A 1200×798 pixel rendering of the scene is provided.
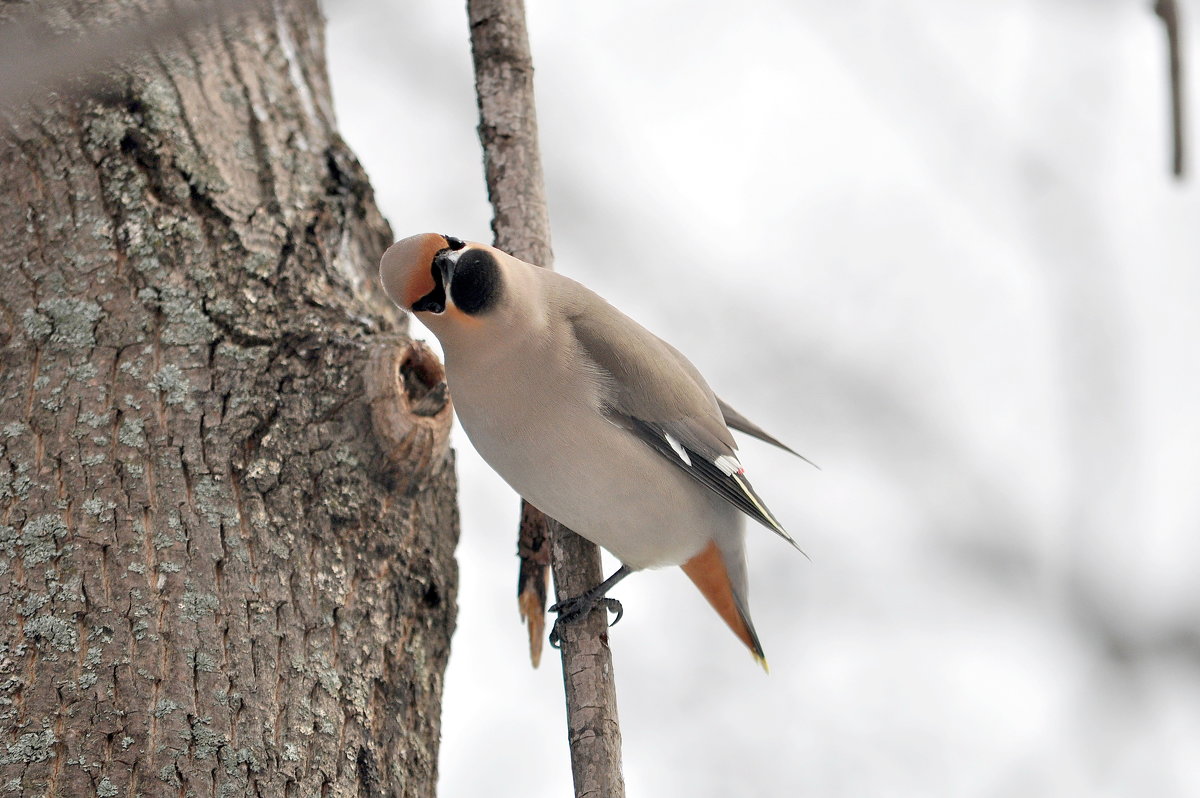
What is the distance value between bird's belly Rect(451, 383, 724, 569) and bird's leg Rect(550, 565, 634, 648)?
0.14 m

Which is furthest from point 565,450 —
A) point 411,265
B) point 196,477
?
point 196,477

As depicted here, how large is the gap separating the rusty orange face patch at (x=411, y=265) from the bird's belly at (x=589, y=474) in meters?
0.33

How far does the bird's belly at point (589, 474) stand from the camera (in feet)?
10.9

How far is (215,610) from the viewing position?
2.55 metres

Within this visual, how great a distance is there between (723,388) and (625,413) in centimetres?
167

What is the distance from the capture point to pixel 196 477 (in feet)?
8.84

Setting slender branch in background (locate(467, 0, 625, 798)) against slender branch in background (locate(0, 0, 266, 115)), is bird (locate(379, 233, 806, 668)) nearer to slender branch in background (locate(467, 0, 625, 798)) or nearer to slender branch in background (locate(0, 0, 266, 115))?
slender branch in background (locate(467, 0, 625, 798))

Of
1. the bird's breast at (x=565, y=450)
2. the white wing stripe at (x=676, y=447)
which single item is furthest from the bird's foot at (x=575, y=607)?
the white wing stripe at (x=676, y=447)

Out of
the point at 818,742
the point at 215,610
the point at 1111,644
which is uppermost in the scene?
the point at 818,742

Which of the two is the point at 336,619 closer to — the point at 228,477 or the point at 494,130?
the point at 228,477

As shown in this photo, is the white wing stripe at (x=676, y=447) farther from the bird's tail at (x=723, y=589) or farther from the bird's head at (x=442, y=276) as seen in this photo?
the bird's head at (x=442, y=276)

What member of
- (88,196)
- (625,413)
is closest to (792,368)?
(625,413)

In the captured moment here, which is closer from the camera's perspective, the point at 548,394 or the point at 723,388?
the point at 548,394

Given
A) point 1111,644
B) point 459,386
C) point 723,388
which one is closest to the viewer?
point 1111,644
